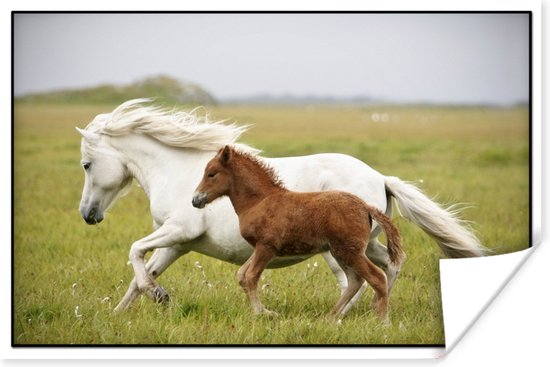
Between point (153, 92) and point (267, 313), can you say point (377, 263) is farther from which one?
point (153, 92)

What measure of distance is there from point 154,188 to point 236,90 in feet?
37.5

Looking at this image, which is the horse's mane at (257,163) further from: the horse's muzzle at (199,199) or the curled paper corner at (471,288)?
the curled paper corner at (471,288)

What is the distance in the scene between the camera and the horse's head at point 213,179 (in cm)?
520

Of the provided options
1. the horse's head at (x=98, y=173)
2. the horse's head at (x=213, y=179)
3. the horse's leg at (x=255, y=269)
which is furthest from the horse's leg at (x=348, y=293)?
the horse's head at (x=98, y=173)

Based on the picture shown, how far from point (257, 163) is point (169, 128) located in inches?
38.3

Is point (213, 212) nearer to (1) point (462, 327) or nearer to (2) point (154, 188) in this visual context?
(2) point (154, 188)

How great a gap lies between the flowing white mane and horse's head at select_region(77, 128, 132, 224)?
10 cm

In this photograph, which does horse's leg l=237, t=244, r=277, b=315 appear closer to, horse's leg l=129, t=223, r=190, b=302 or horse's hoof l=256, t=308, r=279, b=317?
horse's hoof l=256, t=308, r=279, b=317

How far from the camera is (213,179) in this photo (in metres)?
5.22

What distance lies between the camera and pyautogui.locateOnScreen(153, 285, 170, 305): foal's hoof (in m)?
5.66

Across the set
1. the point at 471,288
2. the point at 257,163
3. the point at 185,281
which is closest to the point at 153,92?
the point at 185,281

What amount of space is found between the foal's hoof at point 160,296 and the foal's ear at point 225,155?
1070mm

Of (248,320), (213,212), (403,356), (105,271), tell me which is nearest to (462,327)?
(403,356)

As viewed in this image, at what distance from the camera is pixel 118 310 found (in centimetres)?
567
